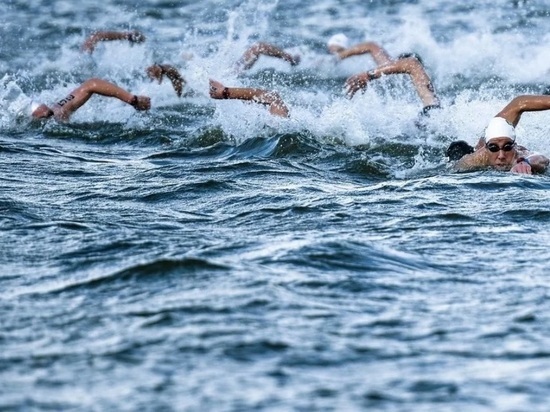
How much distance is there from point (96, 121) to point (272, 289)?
9303 mm

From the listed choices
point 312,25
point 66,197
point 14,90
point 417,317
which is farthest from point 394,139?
point 312,25

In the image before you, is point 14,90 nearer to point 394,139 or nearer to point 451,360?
point 394,139

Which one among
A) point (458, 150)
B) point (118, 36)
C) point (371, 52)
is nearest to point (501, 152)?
point (458, 150)

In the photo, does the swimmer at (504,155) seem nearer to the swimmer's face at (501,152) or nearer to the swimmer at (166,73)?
the swimmer's face at (501,152)

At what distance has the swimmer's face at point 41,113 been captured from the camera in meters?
16.8

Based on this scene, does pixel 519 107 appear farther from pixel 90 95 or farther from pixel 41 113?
pixel 41 113

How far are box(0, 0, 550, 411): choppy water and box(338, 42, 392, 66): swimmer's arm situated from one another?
0.65 m

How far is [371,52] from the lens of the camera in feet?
68.6

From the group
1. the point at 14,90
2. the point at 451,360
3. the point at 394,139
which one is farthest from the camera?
the point at 14,90

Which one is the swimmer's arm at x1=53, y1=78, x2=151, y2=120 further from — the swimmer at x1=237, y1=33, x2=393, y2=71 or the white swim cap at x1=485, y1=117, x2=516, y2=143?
the swimmer at x1=237, y1=33, x2=393, y2=71

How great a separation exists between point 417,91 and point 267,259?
808 cm

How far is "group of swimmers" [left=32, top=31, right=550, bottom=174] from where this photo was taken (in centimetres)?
1316

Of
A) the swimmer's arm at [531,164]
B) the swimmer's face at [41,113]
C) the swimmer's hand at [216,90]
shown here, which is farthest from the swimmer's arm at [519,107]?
the swimmer's face at [41,113]

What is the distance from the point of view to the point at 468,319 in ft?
24.8
